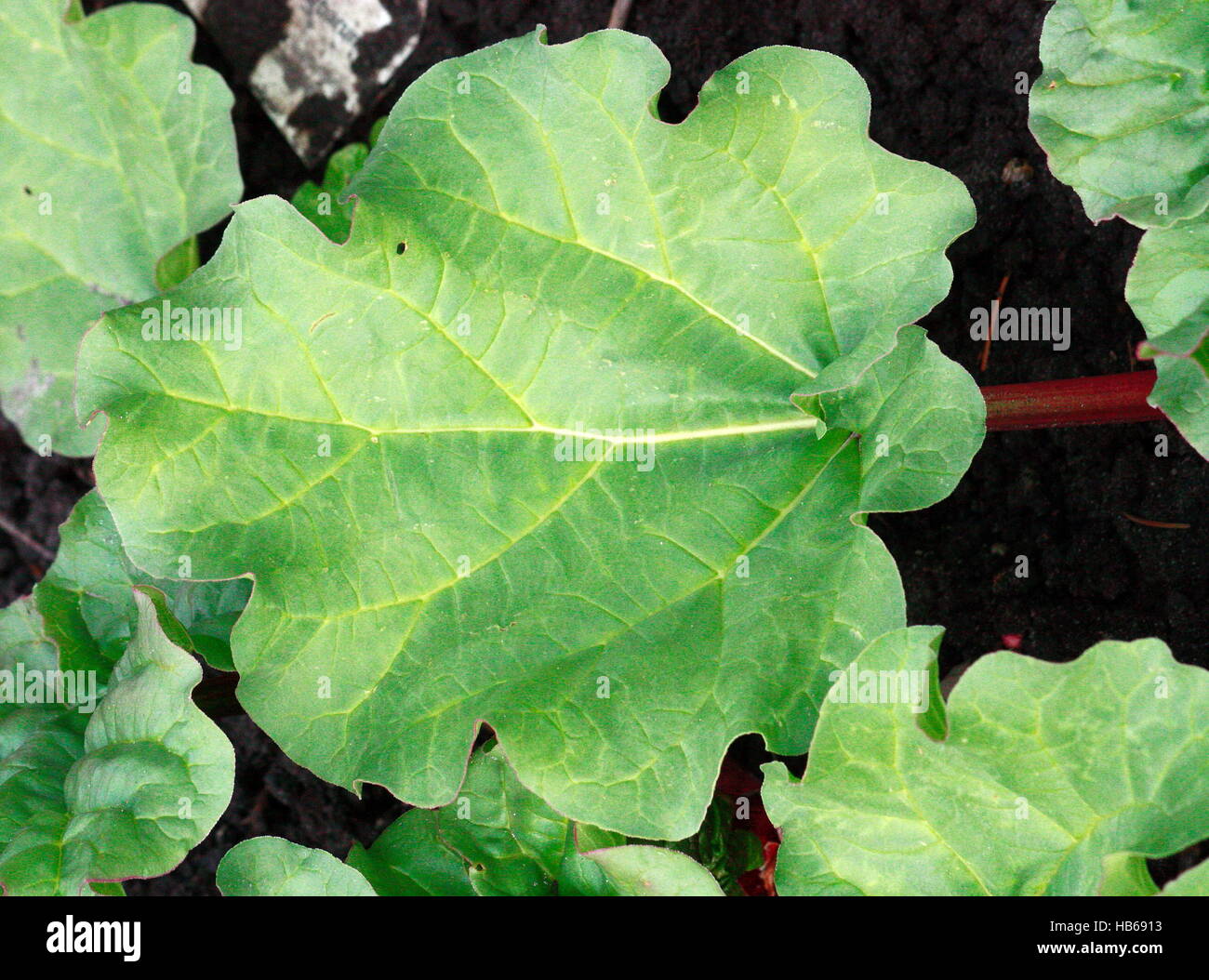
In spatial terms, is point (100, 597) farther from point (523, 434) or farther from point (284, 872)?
point (523, 434)

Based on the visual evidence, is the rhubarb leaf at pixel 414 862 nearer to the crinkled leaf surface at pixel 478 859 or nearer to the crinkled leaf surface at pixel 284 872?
the crinkled leaf surface at pixel 478 859

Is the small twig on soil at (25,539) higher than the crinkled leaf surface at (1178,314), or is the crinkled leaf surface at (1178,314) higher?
the crinkled leaf surface at (1178,314)

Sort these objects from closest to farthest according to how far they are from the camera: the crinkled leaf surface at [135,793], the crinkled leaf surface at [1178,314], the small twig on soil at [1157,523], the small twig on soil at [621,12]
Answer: the crinkled leaf surface at [1178,314]
the crinkled leaf surface at [135,793]
the small twig on soil at [1157,523]
the small twig on soil at [621,12]

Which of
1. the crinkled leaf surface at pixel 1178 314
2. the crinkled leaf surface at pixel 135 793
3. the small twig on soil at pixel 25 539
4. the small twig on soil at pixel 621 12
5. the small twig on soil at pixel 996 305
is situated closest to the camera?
the crinkled leaf surface at pixel 1178 314

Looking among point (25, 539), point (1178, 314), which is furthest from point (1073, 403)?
point (25, 539)

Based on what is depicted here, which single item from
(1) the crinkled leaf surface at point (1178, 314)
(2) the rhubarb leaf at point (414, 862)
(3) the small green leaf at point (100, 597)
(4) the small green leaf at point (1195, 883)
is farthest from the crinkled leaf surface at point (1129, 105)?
(3) the small green leaf at point (100, 597)
